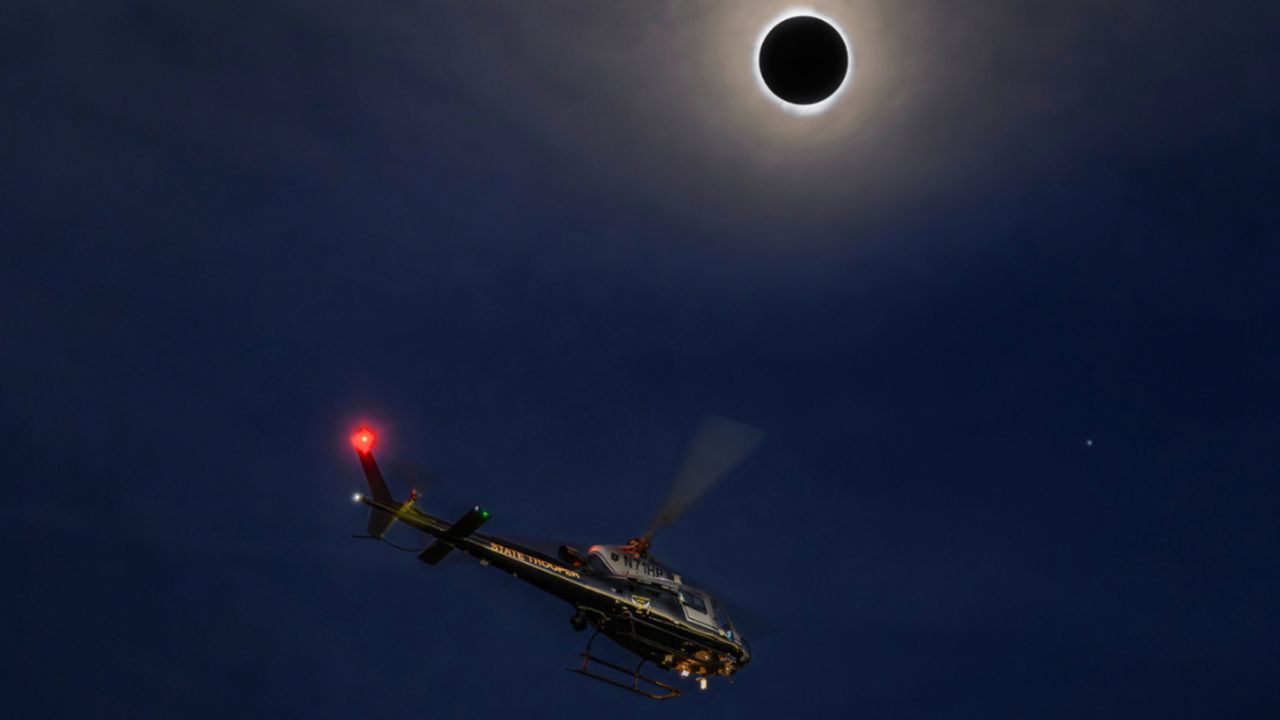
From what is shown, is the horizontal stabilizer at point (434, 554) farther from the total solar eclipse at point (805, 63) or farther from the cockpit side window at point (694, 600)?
the total solar eclipse at point (805, 63)

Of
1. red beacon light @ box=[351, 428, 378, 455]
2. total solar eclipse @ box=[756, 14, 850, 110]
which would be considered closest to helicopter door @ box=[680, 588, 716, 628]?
red beacon light @ box=[351, 428, 378, 455]

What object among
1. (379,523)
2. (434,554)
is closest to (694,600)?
(434,554)

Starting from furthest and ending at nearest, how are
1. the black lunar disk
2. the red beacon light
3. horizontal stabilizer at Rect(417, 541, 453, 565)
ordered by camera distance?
horizontal stabilizer at Rect(417, 541, 453, 565) < the red beacon light < the black lunar disk

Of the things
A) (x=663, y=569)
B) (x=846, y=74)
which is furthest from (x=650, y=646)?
(x=846, y=74)

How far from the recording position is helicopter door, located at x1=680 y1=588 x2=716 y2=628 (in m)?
23.9

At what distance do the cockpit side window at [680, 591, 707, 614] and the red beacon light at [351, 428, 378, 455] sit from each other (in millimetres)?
7847

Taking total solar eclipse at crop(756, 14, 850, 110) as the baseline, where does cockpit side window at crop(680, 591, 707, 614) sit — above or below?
below

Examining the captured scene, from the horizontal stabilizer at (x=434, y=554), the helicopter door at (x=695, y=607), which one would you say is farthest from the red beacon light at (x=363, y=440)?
the helicopter door at (x=695, y=607)

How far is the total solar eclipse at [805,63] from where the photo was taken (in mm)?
18469

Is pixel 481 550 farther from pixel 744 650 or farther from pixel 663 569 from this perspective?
pixel 744 650

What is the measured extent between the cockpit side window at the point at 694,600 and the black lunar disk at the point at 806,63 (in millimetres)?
11606

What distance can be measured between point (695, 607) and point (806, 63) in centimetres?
1249

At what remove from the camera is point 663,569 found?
24.7 meters

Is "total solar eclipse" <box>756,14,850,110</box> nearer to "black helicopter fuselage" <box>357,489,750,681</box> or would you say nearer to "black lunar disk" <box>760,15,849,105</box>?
"black lunar disk" <box>760,15,849,105</box>
